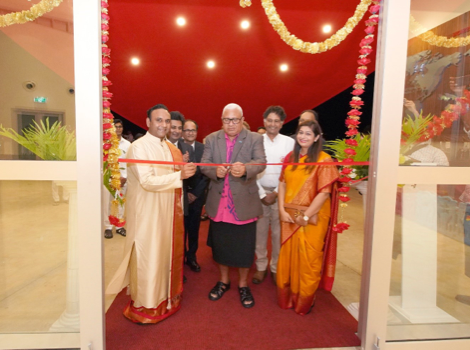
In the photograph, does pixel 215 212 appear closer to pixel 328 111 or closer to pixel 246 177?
pixel 246 177

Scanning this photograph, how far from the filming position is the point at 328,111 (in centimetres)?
741

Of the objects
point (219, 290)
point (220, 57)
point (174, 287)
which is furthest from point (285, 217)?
point (220, 57)

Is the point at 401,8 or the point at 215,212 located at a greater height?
the point at 401,8

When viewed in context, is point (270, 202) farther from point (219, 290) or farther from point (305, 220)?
point (219, 290)

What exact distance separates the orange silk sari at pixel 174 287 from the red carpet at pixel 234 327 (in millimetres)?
48

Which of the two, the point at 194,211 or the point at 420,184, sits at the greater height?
the point at 420,184

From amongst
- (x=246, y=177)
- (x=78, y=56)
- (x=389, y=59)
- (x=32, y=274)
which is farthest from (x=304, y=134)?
(x=32, y=274)

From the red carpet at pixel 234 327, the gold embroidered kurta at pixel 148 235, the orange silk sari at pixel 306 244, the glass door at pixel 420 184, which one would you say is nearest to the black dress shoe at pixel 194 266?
the red carpet at pixel 234 327

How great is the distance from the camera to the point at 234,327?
7.04 ft

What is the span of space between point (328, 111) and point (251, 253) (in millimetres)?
5740

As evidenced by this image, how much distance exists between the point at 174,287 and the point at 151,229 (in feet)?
1.73

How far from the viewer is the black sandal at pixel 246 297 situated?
2439mm

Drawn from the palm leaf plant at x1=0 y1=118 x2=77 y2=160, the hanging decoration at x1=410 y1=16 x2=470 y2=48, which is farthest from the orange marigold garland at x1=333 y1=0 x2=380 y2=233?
the palm leaf plant at x1=0 y1=118 x2=77 y2=160

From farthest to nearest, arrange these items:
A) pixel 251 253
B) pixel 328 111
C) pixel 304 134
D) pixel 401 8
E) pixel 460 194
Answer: pixel 328 111
pixel 251 253
pixel 304 134
pixel 460 194
pixel 401 8
